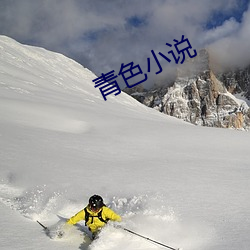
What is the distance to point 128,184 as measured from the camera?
800 cm

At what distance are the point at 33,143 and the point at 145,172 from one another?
4731 mm

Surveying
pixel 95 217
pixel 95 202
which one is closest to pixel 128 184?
pixel 95 217

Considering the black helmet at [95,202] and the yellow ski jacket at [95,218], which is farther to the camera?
the yellow ski jacket at [95,218]

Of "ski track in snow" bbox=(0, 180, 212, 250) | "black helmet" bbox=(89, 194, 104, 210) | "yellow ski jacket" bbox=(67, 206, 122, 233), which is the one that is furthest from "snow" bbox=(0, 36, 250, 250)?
"black helmet" bbox=(89, 194, 104, 210)

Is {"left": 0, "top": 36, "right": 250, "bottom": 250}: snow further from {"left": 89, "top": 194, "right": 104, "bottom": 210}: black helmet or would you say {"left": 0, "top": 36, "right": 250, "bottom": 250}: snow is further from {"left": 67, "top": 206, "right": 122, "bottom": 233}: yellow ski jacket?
{"left": 89, "top": 194, "right": 104, "bottom": 210}: black helmet

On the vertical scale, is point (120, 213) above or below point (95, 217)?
below

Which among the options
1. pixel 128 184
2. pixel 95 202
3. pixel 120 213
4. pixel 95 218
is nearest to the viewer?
pixel 95 202

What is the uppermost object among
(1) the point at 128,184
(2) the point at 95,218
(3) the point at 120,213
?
(1) the point at 128,184

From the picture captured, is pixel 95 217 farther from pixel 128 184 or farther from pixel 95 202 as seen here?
pixel 128 184

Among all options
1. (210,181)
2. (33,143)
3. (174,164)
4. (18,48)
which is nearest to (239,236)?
(210,181)

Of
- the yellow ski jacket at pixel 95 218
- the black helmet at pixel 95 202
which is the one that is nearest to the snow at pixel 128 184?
the yellow ski jacket at pixel 95 218

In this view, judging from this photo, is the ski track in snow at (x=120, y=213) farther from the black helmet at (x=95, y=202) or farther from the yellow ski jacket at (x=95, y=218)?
the black helmet at (x=95, y=202)

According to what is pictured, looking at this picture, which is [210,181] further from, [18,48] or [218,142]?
[18,48]

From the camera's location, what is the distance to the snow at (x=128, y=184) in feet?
17.8
